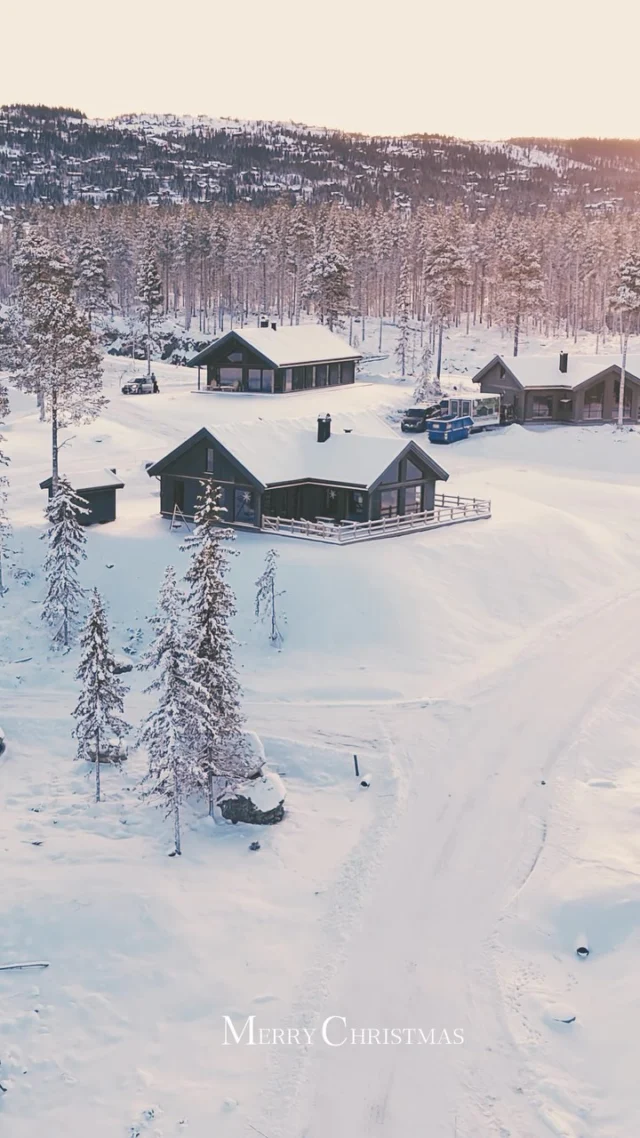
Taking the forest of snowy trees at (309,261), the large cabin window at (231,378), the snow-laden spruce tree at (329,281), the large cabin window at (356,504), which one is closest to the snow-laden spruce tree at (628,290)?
the forest of snowy trees at (309,261)

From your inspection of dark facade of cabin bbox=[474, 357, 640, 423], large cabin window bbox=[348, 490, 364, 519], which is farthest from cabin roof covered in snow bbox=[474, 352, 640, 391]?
large cabin window bbox=[348, 490, 364, 519]

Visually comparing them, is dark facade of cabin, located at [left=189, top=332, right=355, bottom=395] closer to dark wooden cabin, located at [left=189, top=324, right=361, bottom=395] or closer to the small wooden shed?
dark wooden cabin, located at [left=189, top=324, right=361, bottom=395]

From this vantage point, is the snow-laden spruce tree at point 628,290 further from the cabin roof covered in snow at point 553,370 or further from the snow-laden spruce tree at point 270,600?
the snow-laden spruce tree at point 270,600

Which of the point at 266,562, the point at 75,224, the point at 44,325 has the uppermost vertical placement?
the point at 75,224

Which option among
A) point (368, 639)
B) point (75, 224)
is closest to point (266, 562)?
point (368, 639)

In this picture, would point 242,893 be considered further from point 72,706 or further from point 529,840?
point 72,706

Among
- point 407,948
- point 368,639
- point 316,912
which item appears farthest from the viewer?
point 368,639

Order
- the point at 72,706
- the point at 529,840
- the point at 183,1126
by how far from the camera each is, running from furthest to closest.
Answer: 1. the point at 72,706
2. the point at 529,840
3. the point at 183,1126
